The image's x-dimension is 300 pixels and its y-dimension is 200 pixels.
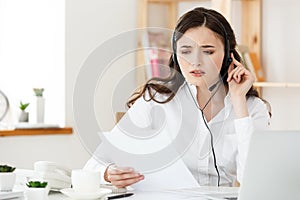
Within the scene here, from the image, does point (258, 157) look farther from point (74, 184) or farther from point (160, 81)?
point (160, 81)

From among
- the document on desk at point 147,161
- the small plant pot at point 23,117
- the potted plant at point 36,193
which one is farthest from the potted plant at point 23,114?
the potted plant at point 36,193

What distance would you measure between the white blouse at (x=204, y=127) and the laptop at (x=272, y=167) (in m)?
0.69

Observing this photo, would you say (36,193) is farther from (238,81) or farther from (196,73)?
(238,81)

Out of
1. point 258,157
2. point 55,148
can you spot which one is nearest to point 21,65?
point 55,148

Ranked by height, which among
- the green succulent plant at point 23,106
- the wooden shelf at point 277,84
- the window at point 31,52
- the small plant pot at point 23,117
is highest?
the window at point 31,52

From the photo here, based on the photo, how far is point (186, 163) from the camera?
2.26m

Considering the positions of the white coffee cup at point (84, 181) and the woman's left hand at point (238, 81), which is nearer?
the white coffee cup at point (84, 181)

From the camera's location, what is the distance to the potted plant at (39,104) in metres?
3.82

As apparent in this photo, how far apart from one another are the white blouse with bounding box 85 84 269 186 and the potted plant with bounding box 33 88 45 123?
1.58m

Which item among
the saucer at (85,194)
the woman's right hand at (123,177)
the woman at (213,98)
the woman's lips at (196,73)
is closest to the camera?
the saucer at (85,194)

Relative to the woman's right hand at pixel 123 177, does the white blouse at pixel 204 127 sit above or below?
above

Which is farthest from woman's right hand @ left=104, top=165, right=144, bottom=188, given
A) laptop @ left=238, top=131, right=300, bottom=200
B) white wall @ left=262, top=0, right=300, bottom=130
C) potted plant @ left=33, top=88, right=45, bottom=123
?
white wall @ left=262, top=0, right=300, bottom=130

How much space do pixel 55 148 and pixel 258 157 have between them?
8.25 feet

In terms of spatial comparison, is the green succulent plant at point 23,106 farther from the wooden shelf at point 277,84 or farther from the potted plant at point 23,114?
the wooden shelf at point 277,84
